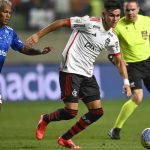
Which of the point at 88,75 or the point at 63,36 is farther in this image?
the point at 63,36

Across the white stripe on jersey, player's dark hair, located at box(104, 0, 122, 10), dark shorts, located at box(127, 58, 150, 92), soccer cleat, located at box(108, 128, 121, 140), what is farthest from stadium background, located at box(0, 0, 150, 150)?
player's dark hair, located at box(104, 0, 122, 10)

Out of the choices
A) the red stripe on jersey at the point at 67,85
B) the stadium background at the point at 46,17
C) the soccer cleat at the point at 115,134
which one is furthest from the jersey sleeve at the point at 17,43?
the stadium background at the point at 46,17

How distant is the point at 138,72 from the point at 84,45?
2.31 m

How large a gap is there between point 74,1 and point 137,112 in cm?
634

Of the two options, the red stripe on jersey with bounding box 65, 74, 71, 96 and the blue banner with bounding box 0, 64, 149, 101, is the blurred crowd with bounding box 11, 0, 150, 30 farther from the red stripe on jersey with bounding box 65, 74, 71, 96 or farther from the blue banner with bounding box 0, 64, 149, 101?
the red stripe on jersey with bounding box 65, 74, 71, 96

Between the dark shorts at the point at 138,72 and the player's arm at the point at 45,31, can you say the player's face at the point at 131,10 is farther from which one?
the player's arm at the point at 45,31

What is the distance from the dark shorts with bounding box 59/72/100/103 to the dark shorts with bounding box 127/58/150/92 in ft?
6.20

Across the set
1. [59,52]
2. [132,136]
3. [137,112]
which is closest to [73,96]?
[132,136]

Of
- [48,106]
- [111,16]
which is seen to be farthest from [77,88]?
[48,106]

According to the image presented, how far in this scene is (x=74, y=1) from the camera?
22.5 m

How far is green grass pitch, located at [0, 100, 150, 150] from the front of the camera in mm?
10820

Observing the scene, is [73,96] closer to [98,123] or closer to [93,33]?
[93,33]

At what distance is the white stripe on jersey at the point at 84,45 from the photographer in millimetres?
10305

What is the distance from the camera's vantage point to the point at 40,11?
71.9 feet
